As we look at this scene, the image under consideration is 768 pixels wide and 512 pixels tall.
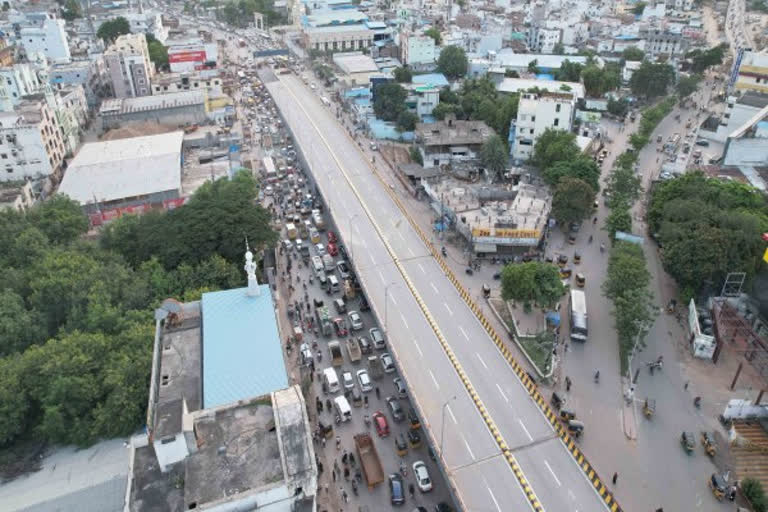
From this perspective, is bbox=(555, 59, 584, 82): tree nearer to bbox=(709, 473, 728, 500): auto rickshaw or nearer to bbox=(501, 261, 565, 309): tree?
bbox=(501, 261, 565, 309): tree

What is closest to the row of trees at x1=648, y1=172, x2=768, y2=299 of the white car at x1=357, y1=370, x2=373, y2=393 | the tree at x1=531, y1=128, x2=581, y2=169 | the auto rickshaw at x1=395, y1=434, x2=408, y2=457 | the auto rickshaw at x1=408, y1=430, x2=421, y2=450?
the tree at x1=531, y1=128, x2=581, y2=169

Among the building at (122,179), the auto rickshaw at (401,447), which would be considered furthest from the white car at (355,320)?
the building at (122,179)

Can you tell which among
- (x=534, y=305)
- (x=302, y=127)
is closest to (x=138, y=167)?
(x=302, y=127)

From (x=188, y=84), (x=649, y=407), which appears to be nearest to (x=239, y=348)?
(x=649, y=407)

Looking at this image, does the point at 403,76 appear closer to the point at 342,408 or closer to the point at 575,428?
the point at 342,408

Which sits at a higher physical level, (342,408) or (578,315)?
(578,315)
